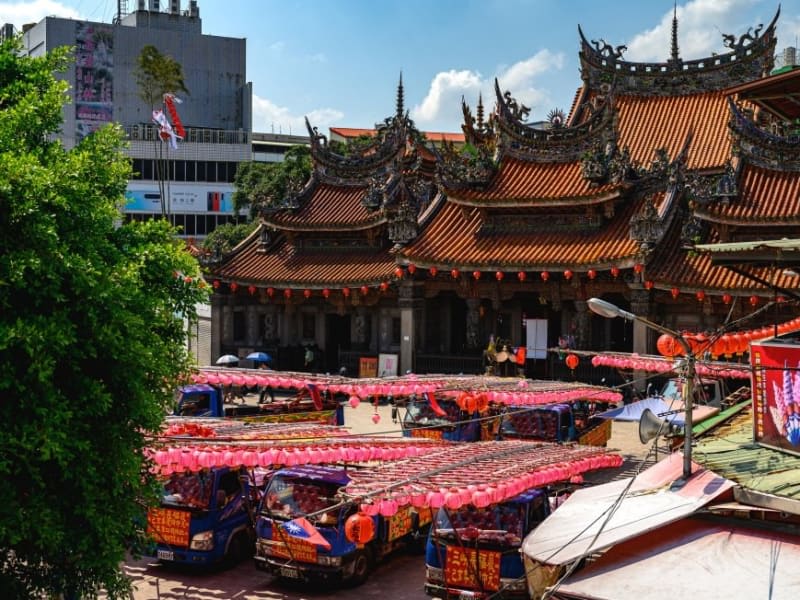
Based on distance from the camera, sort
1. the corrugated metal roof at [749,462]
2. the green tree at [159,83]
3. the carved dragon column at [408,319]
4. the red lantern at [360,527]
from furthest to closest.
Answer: the green tree at [159,83], the carved dragon column at [408,319], the red lantern at [360,527], the corrugated metal roof at [749,462]

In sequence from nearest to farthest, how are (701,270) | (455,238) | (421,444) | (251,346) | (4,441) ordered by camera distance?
(4,441) → (421,444) → (701,270) → (455,238) → (251,346)

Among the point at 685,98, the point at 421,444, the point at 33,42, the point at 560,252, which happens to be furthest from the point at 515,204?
the point at 33,42

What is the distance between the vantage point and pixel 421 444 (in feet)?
55.0

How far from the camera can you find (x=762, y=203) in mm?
32625

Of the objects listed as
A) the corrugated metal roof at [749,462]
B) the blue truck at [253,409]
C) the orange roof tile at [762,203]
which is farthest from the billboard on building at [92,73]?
the corrugated metal roof at [749,462]

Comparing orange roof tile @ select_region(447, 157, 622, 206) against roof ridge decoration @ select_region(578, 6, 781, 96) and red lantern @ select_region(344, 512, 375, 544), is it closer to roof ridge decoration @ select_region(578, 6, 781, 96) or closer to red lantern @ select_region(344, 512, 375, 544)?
roof ridge decoration @ select_region(578, 6, 781, 96)

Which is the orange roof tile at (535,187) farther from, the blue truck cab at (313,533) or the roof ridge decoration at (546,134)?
the blue truck cab at (313,533)

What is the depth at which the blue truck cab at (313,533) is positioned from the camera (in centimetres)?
1515

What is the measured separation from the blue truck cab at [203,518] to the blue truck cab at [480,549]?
152 inches

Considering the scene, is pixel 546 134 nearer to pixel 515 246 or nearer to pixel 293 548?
pixel 515 246

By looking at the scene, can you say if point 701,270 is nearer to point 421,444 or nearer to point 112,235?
point 421,444

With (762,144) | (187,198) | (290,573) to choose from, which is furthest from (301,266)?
(187,198)

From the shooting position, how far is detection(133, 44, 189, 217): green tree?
3086 inches

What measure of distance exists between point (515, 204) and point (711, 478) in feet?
84.5
